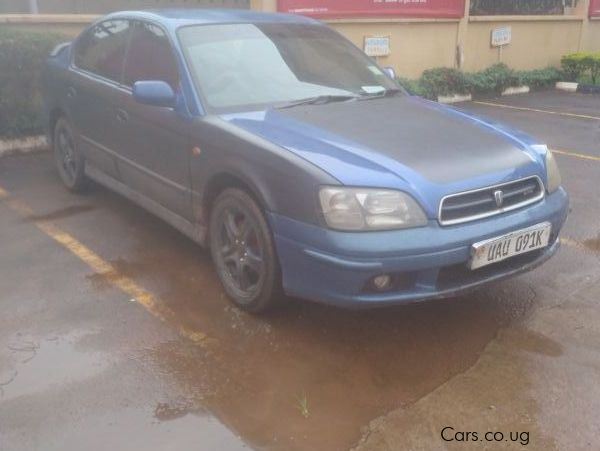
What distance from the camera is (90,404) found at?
3020 mm

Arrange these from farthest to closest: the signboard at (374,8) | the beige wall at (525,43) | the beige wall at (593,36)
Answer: the beige wall at (593,36) → the beige wall at (525,43) → the signboard at (374,8)

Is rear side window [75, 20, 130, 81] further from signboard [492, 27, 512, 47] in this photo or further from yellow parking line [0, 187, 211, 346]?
signboard [492, 27, 512, 47]

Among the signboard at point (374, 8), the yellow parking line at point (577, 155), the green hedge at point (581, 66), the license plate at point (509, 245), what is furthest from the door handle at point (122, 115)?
the green hedge at point (581, 66)

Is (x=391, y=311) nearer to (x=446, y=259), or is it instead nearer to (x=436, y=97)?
(x=446, y=259)

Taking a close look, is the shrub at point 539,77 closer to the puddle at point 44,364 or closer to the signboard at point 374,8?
the signboard at point 374,8

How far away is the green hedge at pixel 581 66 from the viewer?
1336 centimetres

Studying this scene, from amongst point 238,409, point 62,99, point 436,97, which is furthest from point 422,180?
point 436,97

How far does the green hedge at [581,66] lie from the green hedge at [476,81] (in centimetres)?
33

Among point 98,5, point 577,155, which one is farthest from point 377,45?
point 98,5

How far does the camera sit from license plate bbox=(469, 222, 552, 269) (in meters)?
3.28

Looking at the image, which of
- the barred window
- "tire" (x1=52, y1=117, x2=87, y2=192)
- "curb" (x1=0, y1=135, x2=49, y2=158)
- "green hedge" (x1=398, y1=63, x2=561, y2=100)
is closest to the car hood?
"tire" (x1=52, y1=117, x2=87, y2=192)

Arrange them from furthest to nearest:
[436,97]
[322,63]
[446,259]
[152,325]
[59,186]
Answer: [436,97], [59,186], [322,63], [152,325], [446,259]

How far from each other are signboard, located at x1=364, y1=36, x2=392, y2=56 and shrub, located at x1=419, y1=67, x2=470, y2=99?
32.6 inches

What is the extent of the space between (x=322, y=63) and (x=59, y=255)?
2.27 metres
